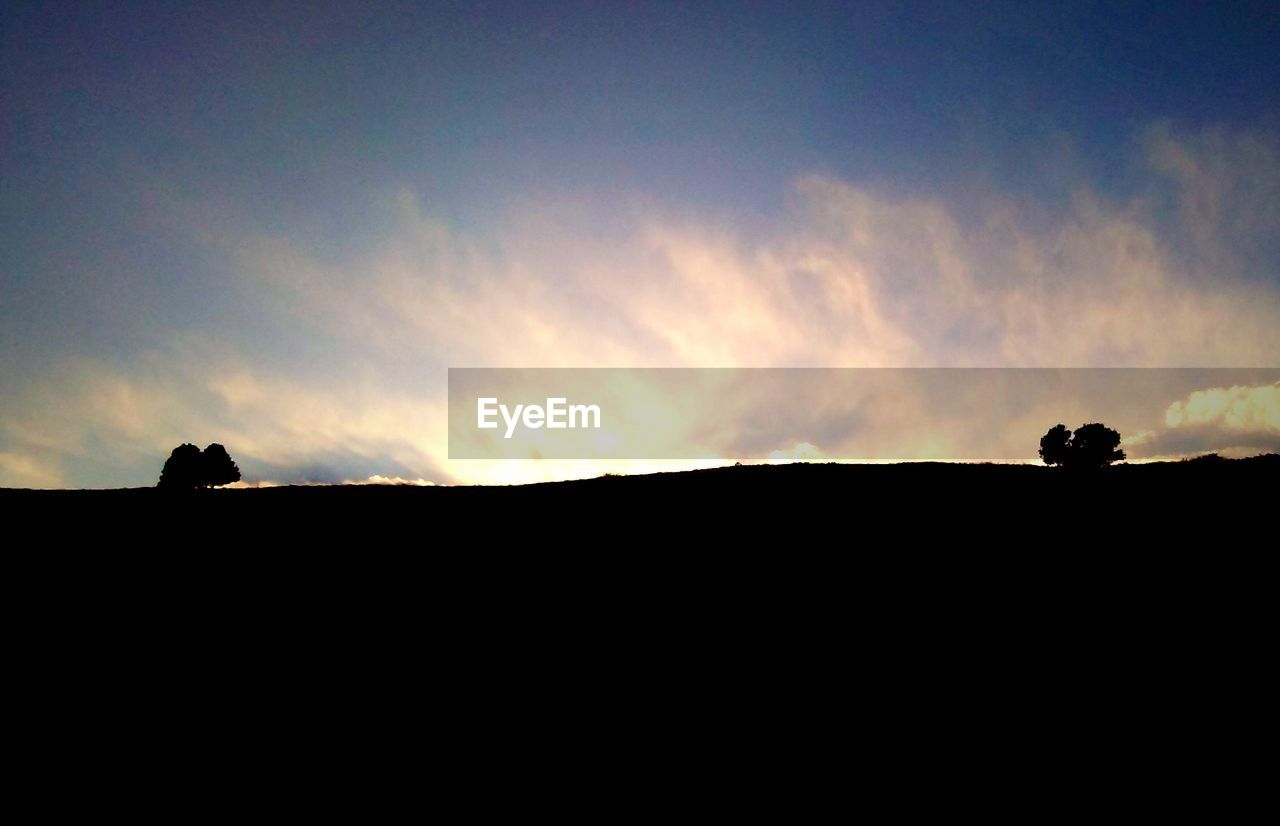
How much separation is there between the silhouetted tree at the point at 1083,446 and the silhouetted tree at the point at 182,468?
89227 mm

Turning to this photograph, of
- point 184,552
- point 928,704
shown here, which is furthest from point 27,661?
point 928,704

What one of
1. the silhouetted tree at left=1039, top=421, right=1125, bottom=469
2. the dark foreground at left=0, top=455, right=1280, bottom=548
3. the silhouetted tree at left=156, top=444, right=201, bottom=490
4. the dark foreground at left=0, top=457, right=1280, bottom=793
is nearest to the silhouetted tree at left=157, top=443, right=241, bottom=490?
the silhouetted tree at left=156, top=444, right=201, bottom=490

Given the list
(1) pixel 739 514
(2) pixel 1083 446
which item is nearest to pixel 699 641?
(1) pixel 739 514

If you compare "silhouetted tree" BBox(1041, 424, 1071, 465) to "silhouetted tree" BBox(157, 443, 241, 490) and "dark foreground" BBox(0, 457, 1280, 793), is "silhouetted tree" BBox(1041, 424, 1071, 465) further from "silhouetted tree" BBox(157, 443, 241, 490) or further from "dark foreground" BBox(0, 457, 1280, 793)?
"silhouetted tree" BBox(157, 443, 241, 490)

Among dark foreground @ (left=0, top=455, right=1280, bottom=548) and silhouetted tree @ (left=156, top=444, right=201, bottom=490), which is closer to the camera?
dark foreground @ (left=0, top=455, right=1280, bottom=548)

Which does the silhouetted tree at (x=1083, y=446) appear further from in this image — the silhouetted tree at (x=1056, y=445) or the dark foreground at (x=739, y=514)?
the dark foreground at (x=739, y=514)

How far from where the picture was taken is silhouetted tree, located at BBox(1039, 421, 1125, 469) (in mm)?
58000

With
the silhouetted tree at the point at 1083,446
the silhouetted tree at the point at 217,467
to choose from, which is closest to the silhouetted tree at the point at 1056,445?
the silhouetted tree at the point at 1083,446

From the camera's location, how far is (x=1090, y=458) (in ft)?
189

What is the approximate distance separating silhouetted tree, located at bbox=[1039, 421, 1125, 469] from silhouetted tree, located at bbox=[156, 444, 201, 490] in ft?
293

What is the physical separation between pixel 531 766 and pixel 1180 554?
16325 millimetres

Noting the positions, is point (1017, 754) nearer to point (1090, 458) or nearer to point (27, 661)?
point (27, 661)

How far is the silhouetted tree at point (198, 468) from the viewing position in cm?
5812

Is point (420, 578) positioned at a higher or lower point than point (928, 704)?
higher
